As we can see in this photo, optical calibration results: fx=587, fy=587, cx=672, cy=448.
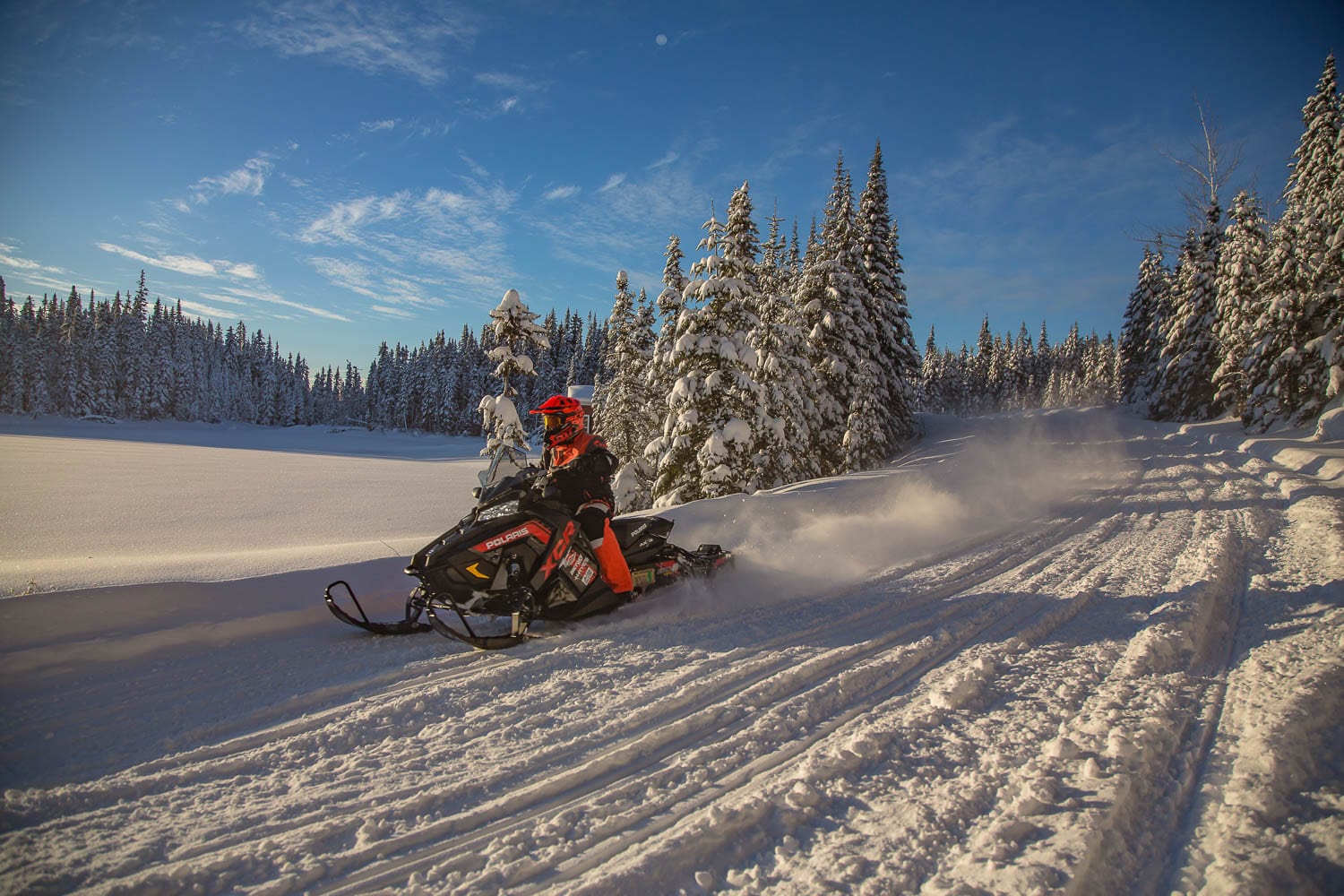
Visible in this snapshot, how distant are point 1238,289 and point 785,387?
24113 mm

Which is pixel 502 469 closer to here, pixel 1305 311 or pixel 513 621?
pixel 513 621

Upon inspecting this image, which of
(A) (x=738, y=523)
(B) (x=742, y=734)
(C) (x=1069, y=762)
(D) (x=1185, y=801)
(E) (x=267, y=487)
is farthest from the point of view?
(E) (x=267, y=487)

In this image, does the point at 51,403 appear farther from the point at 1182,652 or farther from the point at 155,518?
the point at 1182,652

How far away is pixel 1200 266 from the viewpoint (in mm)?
31766

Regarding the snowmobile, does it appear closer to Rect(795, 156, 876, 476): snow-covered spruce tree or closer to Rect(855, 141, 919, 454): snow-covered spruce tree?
Rect(795, 156, 876, 476): snow-covered spruce tree

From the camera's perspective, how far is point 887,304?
27.1 meters

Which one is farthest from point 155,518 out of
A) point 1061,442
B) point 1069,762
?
point 1061,442

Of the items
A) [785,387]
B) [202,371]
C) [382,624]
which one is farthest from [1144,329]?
[202,371]

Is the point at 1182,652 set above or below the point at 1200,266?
below

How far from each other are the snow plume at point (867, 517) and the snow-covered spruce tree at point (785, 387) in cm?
521

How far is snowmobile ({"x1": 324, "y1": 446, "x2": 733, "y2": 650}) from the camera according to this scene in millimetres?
4594

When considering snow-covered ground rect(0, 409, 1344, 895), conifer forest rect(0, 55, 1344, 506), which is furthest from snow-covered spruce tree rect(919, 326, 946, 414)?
snow-covered ground rect(0, 409, 1344, 895)

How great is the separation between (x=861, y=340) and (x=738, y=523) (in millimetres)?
17076

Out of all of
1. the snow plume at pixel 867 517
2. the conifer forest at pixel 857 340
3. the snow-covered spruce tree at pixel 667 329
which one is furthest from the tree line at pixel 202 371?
the snow plume at pixel 867 517
